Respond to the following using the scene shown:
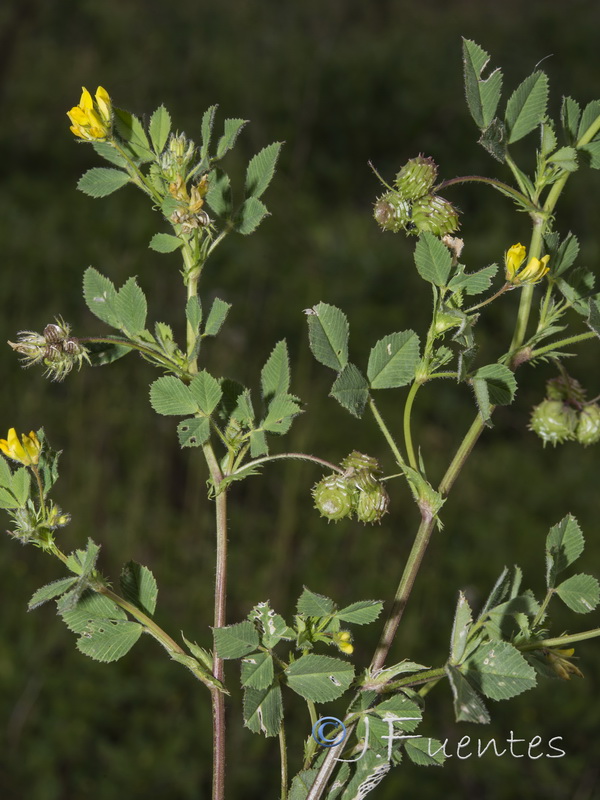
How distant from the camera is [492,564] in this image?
2.76 m

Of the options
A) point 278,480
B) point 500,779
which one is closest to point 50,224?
point 278,480

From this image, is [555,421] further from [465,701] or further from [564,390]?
[465,701]

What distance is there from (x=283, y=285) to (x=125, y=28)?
363 centimetres

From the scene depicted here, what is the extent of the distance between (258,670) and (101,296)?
0.28 meters

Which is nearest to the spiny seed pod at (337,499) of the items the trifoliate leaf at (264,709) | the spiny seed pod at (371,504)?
the spiny seed pod at (371,504)

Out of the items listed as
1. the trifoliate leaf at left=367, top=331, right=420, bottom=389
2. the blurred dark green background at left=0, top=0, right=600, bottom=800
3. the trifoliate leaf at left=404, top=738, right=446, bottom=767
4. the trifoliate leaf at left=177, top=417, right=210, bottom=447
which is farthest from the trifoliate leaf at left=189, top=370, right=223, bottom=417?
the blurred dark green background at left=0, top=0, right=600, bottom=800

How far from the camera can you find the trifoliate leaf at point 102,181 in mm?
590

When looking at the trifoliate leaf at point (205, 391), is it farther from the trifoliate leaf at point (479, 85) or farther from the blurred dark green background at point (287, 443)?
the blurred dark green background at point (287, 443)

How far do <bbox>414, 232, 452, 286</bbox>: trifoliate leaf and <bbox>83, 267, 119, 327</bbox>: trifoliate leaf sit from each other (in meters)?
0.22

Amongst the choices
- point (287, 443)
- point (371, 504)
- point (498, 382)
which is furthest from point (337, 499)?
point (287, 443)

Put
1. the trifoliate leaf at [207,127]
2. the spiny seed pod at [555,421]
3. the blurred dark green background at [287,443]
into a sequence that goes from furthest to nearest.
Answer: the blurred dark green background at [287,443], the spiny seed pod at [555,421], the trifoliate leaf at [207,127]

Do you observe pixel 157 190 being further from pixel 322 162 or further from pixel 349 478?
pixel 322 162

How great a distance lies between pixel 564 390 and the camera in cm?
68

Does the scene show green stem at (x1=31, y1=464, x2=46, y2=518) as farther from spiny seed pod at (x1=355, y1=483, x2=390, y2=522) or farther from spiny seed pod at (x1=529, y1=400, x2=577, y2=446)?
spiny seed pod at (x1=529, y1=400, x2=577, y2=446)
